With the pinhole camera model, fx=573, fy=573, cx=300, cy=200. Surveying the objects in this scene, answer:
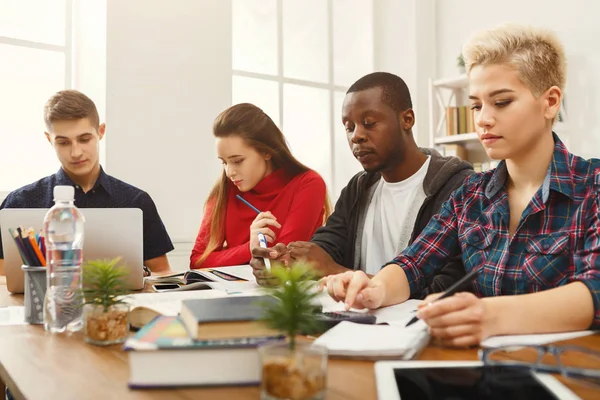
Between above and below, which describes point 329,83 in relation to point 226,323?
above

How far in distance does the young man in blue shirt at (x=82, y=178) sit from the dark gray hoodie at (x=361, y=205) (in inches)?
27.3

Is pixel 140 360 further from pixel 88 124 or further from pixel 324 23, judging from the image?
pixel 324 23

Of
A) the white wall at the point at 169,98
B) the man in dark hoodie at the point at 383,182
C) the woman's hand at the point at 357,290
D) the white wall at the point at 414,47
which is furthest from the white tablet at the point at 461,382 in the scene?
the white wall at the point at 414,47

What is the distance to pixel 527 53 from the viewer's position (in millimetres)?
1083

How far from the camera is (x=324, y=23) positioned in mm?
4180

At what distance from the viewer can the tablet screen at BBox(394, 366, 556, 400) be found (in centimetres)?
53

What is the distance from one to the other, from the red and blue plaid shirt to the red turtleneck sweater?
0.85 m

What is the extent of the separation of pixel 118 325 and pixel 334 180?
3.39m

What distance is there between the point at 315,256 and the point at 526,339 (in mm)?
746

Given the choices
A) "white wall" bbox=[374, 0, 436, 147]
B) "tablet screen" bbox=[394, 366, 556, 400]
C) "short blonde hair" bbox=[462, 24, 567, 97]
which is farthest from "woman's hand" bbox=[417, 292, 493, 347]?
"white wall" bbox=[374, 0, 436, 147]

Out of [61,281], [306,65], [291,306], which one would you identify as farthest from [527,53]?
[306,65]

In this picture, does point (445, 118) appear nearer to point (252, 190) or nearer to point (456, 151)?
point (456, 151)

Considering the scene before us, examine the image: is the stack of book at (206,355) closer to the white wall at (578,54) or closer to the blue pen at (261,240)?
the blue pen at (261,240)

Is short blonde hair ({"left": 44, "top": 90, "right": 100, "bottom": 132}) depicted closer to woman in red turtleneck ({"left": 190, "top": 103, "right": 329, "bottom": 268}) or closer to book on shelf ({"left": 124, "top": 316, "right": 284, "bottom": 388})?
woman in red turtleneck ({"left": 190, "top": 103, "right": 329, "bottom": 268})
